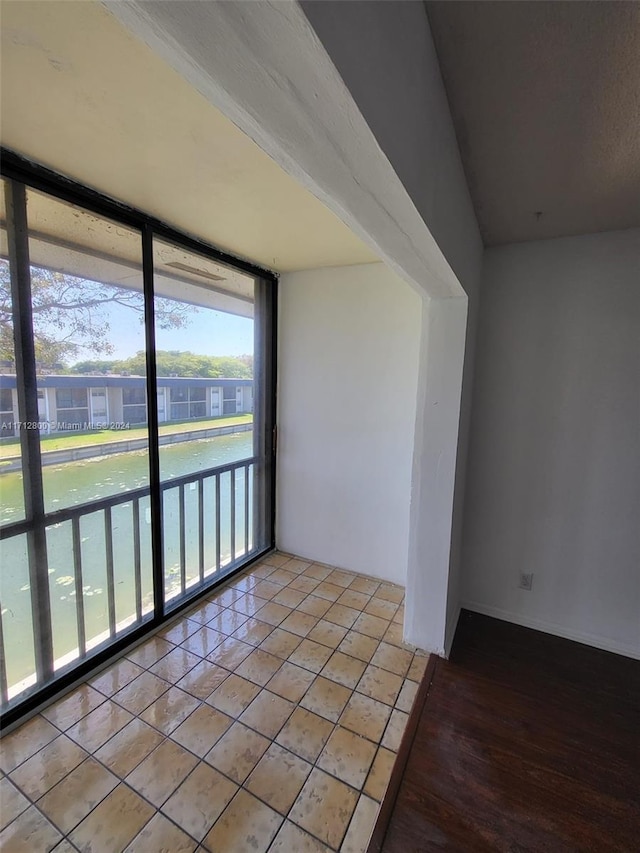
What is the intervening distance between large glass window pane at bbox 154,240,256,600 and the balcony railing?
0.01 m

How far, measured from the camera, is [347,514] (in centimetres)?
297

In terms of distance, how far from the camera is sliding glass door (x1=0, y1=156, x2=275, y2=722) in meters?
1.61

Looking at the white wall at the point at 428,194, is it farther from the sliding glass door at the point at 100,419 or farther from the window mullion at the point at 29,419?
the window mullion at the point at 29,419

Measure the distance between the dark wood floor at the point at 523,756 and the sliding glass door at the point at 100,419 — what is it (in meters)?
1.67

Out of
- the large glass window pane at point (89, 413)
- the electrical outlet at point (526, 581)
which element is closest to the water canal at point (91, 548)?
the large glass window pane at point (89, 413)

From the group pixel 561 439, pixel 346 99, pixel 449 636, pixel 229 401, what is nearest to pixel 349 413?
pixel 229 401

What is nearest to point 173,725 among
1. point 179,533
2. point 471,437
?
point 179,533

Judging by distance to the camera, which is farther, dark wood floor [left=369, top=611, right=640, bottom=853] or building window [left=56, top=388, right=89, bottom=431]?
building window [left=56, top=388, right=89, bottom=431]

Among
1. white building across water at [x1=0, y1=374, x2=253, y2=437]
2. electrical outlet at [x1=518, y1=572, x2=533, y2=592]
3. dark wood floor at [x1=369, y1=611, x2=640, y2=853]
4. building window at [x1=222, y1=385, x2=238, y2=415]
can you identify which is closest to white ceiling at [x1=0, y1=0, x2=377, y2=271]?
white building across water at [x1=0, y1=374, x2=253, y2=437]

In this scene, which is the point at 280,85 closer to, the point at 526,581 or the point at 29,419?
the point at 29,419

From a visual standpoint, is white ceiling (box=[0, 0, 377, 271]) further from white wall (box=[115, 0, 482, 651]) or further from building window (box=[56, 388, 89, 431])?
building window (box=[56, 388, 89, 431])

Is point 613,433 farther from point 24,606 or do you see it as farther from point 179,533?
point 24,606

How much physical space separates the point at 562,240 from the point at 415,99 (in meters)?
1.83

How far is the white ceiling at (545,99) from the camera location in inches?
33.4
